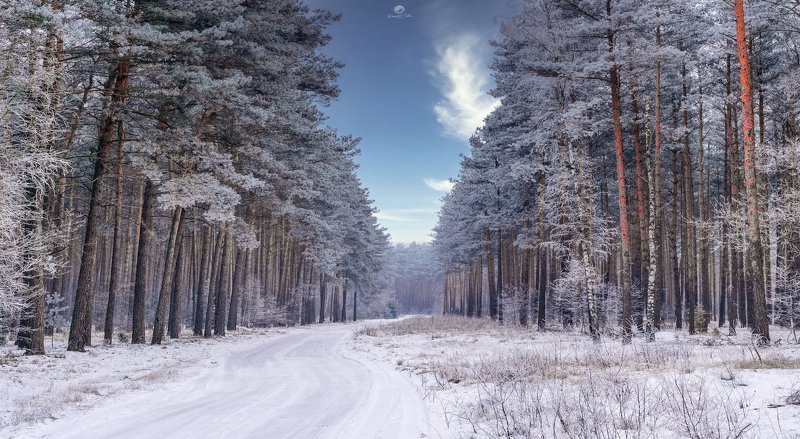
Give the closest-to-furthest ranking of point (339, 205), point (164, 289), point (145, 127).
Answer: point (145, 127), point (164, 289), point (339, 205)

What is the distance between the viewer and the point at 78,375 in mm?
10102

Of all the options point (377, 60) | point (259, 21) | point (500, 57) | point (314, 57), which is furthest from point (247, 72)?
point (377, 60)

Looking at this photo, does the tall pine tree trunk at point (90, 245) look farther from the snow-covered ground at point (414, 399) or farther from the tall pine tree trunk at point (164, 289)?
the tall pine tree trunk at point (164, 289)

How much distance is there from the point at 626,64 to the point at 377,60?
37.1m

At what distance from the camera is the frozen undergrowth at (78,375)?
6454mm

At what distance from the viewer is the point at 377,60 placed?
162 feet

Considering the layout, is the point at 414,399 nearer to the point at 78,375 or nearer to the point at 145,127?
the point at 78,375

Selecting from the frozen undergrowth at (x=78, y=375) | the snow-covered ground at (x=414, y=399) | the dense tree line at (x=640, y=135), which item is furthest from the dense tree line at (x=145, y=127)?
the dense tree line at (x=640, y=135)

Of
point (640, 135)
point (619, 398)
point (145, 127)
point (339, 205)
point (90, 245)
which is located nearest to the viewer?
point (619, 398)

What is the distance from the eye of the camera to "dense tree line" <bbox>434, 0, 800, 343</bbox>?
48.7ft

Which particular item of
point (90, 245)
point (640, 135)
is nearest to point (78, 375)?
point (90, 245)

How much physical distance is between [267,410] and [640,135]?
21092 millimetres

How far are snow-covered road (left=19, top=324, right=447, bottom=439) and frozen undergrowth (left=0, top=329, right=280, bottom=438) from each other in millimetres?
430

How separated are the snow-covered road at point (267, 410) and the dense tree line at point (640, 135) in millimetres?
10221
